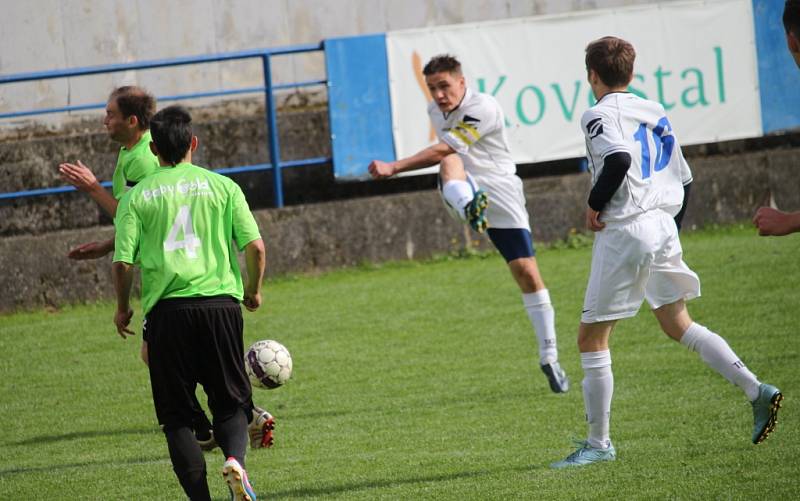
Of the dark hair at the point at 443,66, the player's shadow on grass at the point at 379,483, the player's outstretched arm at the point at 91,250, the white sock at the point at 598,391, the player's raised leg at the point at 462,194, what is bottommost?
the player's shadow on grass at the point at 379,483

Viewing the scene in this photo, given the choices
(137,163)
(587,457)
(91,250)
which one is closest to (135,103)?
(137,163)

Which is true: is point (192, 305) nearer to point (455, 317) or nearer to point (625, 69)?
point (625, 69)

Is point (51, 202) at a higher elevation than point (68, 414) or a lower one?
higher

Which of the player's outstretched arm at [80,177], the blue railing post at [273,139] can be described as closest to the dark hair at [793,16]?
the player's outstretched arm at [80,177]

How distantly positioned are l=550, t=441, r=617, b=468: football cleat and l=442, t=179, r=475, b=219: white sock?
2.37 meters

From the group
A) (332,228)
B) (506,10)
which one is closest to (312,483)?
(332,228)

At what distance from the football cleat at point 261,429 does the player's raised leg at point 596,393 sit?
1.48 meters

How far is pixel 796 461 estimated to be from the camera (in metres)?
5.44

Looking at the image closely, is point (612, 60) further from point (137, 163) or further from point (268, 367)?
point (137, 163)

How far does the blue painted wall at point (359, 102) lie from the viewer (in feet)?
39.9

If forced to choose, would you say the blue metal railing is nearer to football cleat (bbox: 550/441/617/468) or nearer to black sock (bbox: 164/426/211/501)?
football cleat (bbox: 550/441/617/468)

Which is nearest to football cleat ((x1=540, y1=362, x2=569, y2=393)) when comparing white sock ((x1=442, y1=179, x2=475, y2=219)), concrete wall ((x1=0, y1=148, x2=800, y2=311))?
white sock ((x1=442, y1=179, x2=475, y2=219))

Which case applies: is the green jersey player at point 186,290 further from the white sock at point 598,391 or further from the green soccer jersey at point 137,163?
the white sock at point 598,391

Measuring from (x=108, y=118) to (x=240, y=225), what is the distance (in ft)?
5.87
